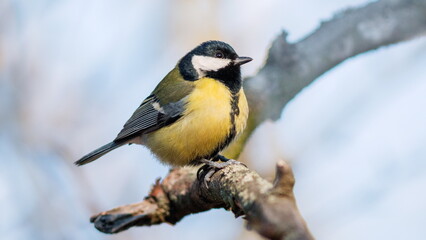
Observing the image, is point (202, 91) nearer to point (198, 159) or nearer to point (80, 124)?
point (198, 159)

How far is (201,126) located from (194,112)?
12 cm

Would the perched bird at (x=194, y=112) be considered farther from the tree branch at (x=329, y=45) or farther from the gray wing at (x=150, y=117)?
the tree branch at (x=329, y=45)

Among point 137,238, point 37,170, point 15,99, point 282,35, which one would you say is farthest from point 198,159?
point 15,99

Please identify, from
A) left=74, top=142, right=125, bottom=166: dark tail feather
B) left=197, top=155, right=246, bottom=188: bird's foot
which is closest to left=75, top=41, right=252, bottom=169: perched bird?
left=74, top=142, right=125, bottom=166: dark tail feather

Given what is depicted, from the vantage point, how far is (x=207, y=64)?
120 inches

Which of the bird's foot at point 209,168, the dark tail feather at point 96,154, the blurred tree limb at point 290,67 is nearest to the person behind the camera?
the bird's foot at point 209,168

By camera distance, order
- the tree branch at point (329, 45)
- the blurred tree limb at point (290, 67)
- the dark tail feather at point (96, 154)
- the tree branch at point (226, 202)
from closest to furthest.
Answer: the tree branch at point (226, 202)
the blurred tree limb at point (290, 67)
the tree branch at point (329, 45)
the dark tail feather at point (96, 154)

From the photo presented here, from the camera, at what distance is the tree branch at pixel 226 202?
4.21ft

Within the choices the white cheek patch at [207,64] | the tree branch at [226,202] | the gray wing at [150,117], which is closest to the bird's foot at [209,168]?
the tree branch at [226,202]

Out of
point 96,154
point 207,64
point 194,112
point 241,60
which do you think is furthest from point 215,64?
point 96,154

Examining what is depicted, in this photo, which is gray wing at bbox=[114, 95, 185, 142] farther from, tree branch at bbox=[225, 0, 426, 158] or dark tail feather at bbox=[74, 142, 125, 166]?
tree branch at bbox=[225, 0, 426, 158]

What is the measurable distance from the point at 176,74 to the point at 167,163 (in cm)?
63

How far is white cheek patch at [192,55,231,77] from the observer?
3.02 meters

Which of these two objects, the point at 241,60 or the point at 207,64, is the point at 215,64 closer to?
the point at 207,64
